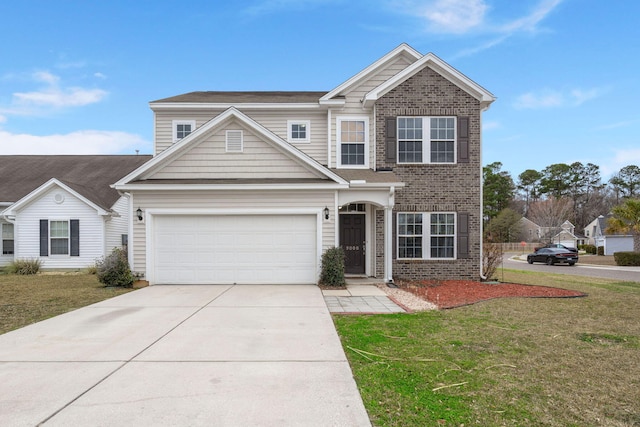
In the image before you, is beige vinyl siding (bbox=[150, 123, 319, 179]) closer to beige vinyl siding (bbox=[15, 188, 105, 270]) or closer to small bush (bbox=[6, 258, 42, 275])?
beige vinyl siding (bbox=[15, 188, 105, 270])

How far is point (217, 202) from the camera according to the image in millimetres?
11273

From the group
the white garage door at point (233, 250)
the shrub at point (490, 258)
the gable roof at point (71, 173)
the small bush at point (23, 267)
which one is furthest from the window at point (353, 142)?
the small bush at point (23, 267)

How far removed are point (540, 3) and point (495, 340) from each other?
48.9 feet

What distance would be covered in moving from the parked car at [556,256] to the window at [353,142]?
74.1 ft

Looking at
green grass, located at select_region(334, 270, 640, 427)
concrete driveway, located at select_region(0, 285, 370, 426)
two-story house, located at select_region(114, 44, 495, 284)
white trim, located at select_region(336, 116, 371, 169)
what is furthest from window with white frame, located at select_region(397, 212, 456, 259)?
concrete driveway, located at select_region(0, 285, 370, 426)

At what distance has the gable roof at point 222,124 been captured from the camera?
36.9ft

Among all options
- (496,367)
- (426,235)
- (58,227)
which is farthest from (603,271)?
(58,227)

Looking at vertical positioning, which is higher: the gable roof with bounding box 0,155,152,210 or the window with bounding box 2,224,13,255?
the gable roof with bounding box 0,155,152,210

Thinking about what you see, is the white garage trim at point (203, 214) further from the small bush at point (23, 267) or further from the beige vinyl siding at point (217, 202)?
the small bush at point (23, 267)

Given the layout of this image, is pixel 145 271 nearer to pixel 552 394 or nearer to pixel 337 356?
pixel 337 356

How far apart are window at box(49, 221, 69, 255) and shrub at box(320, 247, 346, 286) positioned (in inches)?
500

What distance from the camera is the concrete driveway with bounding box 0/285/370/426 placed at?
3.45m

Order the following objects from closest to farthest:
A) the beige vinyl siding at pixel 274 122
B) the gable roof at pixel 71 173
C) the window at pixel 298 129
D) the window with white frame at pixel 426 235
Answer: the window with white frame at pixel 426 235
the beige vinyl siding at pixel 274 122
the window at pixel 298 129
the gable roof at pixel 71 173

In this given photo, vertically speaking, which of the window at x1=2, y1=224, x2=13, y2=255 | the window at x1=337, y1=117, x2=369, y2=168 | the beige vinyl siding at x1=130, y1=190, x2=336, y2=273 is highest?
the window at x1=337, y1=117, x2=369, y2=168
